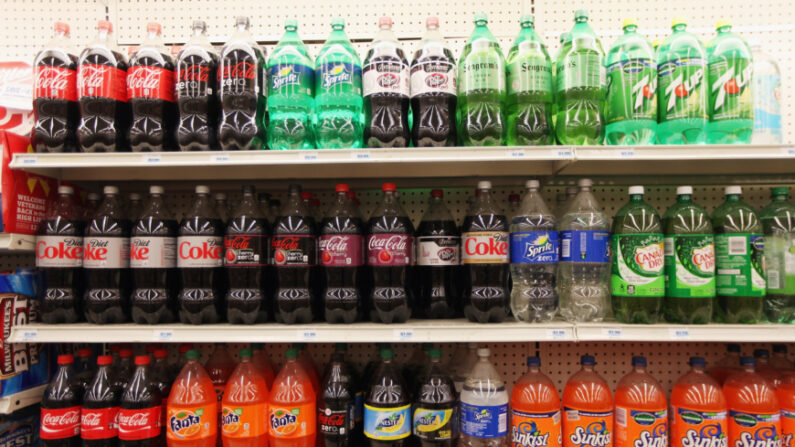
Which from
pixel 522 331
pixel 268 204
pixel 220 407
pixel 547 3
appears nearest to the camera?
pixel 522 331

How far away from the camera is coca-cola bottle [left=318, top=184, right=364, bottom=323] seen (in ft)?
5.42

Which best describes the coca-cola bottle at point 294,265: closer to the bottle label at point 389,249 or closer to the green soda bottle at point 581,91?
the bottle label at point 389,249

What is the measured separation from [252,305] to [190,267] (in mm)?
288

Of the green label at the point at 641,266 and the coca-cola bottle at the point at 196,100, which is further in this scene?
the coca-cola bottle at the point at 196,100

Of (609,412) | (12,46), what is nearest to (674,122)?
(609,412)

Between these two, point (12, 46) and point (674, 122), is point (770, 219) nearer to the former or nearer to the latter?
point (674, 122)

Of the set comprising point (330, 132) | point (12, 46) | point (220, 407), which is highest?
point (12, 46)

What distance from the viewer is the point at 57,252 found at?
1.72 meters

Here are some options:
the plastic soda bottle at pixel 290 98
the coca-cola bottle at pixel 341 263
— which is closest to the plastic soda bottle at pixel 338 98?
the plastic soda bottle at pixel 290 98

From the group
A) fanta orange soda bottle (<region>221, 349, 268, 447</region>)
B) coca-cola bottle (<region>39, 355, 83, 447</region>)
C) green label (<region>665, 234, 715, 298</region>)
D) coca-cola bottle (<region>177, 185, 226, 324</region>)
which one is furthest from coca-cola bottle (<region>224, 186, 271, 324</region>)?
green label (<region>665, 234, 715, 298</region>)

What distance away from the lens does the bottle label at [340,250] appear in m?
1.65

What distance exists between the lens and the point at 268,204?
199cm

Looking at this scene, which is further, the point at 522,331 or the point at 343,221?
the point at 343,221

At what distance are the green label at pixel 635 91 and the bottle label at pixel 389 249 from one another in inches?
39.1
